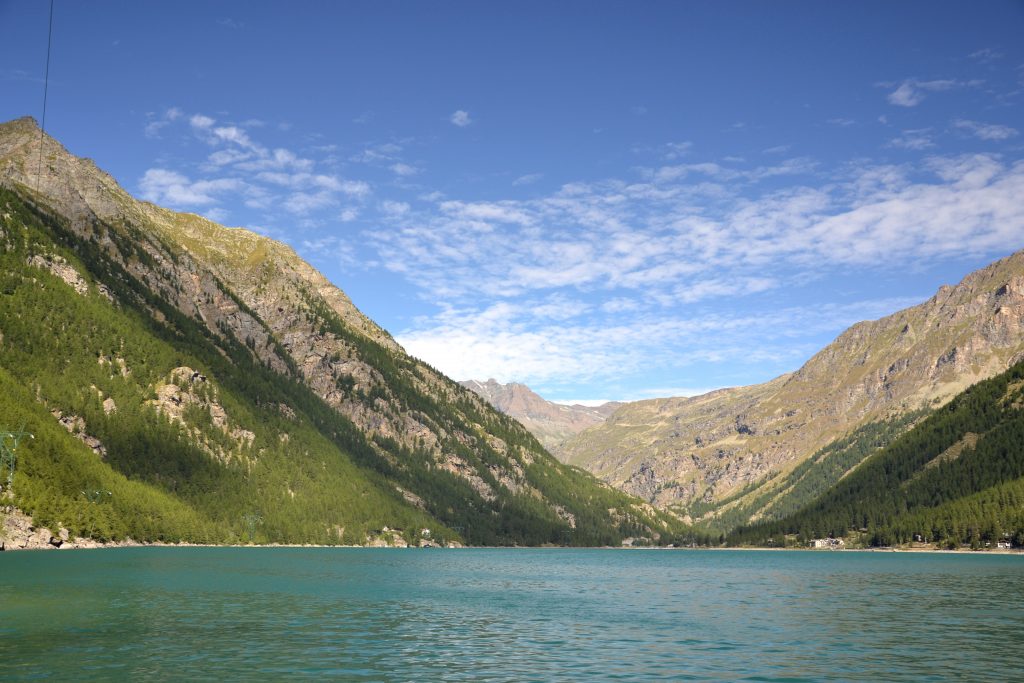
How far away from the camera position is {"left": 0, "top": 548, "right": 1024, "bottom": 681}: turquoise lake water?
49750mm

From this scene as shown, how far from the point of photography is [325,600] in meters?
95.4

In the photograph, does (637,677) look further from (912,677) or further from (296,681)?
(296,681)

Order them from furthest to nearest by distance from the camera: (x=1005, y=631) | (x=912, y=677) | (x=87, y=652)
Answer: (x=1005, y=631) → (x=87, y=652) → (x=912, y=677)

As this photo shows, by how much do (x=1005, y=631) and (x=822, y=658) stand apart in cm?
2551

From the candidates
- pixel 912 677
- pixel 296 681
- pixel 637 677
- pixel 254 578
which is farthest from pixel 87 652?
pixel 254 578

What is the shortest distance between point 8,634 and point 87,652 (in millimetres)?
10823

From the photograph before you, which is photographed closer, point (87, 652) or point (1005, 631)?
point (87, 652)

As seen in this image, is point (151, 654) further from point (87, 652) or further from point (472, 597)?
point (472, 597)

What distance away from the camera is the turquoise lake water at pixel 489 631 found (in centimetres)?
4975

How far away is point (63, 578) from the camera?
11381 centimetres

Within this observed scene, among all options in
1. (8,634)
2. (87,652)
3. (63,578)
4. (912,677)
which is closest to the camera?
(912,677)

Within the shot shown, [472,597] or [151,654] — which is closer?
[151,654]

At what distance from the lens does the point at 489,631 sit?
→ 70.0 meters

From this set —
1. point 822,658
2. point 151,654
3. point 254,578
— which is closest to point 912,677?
point 822,658
